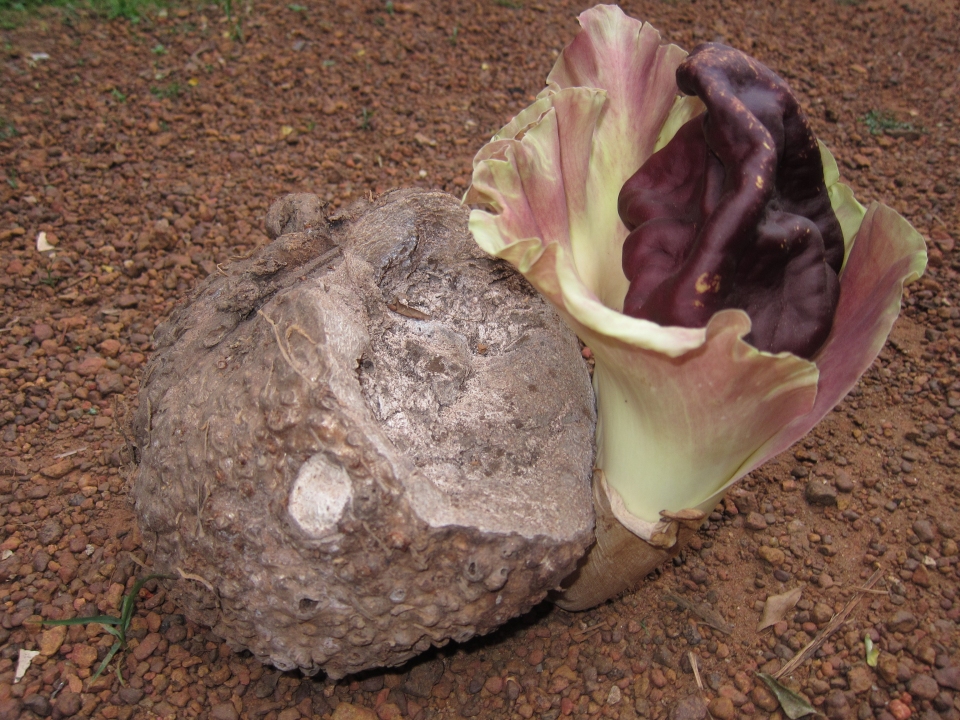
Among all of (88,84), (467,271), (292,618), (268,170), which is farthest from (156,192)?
(292,618)

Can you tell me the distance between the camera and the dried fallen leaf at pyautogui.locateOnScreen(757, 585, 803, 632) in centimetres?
195

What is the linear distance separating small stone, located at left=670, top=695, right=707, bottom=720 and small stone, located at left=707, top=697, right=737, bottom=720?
0.02m

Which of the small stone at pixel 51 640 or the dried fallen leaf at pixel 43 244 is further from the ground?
the dried fallen leaf at pixel 43 244

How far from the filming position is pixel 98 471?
2.30 m

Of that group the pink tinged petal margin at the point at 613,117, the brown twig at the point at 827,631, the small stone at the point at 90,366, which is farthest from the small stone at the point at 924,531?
the small stone at the point at 90,366

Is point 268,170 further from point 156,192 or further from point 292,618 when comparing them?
point 292,618

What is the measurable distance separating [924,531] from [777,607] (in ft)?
1.61

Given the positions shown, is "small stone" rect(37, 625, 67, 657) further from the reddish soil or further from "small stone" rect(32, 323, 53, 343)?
"small stone" rect(32, 323, 53, 343)

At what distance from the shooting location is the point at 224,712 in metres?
1.81

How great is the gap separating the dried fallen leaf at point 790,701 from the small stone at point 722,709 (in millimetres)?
113

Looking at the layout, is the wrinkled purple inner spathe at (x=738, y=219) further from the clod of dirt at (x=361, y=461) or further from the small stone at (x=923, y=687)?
the small stone at (x=923, y=687)

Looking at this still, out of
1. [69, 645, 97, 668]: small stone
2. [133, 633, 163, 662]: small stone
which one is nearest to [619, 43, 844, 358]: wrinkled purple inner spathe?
[133, 633, 163, 662]: small stone

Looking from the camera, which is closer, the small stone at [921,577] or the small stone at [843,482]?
the small stone at [921,577]

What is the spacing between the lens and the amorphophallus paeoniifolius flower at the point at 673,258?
52.9 inches
